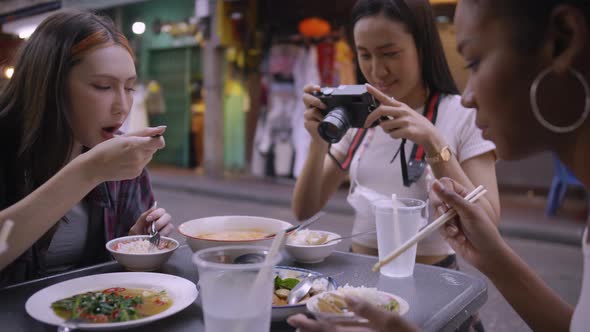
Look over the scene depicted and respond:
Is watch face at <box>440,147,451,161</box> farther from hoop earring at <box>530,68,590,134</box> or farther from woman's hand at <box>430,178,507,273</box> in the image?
hoop earring at <box>530,68,590,134</box>

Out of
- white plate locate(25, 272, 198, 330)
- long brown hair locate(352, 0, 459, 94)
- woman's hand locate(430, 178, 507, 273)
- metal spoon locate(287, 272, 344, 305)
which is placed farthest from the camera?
long brown hair locate(352, 0, 459, 94)

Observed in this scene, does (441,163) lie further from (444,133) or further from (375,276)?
(375,276)

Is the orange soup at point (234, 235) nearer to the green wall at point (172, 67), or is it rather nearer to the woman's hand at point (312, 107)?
the woman's hand at point (312, 107)

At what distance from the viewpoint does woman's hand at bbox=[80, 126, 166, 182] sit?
3.66 feet

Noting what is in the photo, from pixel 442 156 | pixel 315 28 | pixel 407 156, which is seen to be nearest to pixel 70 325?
pixel 442 156

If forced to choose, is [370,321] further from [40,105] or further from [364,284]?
[40,105]

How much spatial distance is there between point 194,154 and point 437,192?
31.5 ft

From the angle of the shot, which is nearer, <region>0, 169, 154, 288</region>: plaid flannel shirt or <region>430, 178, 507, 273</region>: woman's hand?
<region>430, 178, 507, 273</region>: woman's hand

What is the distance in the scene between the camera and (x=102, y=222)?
5.18ft

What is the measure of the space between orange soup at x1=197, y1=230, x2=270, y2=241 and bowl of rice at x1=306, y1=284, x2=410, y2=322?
14.0 inches

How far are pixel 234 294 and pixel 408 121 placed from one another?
98 centimetres

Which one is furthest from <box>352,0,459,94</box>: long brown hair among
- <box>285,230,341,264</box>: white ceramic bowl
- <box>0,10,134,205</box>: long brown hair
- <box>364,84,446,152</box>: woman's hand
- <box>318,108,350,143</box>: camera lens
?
<box>0,10,134,205</box>: long brown hair

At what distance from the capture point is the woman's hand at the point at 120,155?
112cm

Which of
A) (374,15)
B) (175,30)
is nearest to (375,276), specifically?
(374,15)
